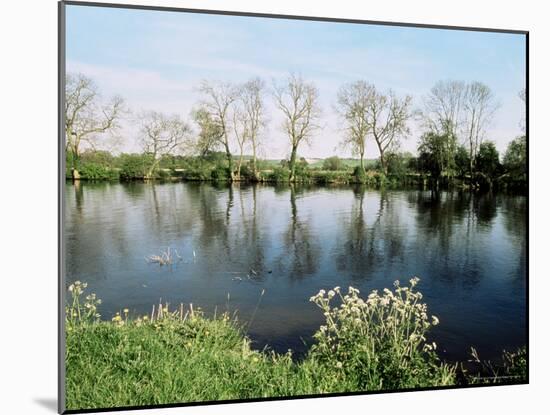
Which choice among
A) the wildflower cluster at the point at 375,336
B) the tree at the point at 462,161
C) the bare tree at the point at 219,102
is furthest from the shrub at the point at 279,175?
the tree at the point at 462,161

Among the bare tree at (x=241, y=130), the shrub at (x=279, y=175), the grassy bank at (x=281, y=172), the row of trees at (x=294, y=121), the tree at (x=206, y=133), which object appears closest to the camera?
the row of trees at (x=294, y=121)

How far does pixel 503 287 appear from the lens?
242 inches

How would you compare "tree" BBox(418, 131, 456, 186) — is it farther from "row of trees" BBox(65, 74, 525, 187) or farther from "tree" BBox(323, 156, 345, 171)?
"tree" BBox(323, 156, 345, 171)

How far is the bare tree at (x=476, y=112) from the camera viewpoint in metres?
6.16

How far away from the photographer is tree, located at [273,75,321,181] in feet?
19.1

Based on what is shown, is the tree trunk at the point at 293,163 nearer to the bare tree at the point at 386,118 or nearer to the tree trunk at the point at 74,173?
the bare tree at the point at 386,118

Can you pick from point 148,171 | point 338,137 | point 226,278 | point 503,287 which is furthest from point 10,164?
point 503,287

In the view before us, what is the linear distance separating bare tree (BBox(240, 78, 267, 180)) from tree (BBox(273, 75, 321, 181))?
0.12 m

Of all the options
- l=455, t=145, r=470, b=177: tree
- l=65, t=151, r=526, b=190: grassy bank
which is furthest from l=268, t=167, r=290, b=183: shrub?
l=455, t=145, r=470, b=177: tree

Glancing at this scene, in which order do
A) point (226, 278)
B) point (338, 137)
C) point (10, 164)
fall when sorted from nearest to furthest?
point (10, 164), point (226, 278), point (338, 137)

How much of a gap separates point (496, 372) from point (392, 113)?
2.01 m

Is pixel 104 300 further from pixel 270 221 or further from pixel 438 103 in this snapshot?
pixel 438 103

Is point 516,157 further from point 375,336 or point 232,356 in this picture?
point 232,356

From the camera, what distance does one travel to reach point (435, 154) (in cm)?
623
